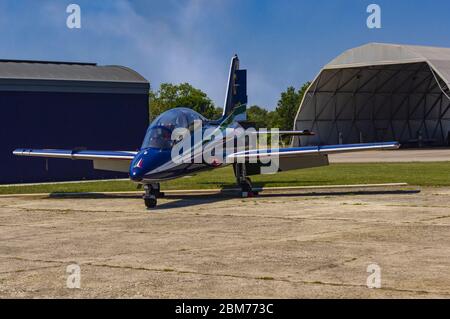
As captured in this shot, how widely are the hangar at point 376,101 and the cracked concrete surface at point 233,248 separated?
4168cm

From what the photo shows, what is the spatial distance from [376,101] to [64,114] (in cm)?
4370

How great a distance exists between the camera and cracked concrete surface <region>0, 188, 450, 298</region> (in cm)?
1001

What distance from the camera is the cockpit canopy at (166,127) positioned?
21.9m

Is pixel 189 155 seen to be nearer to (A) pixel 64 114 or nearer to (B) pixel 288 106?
(A) pixel 64 114

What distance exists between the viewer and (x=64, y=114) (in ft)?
121

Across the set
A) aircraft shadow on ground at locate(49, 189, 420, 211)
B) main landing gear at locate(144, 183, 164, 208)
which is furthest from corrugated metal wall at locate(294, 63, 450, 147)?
main landing gear at locate(144, 183, 164, 208)

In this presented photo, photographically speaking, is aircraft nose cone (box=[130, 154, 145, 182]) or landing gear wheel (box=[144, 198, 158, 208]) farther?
landing gear wheel (box=[144, 198, 158, 208])

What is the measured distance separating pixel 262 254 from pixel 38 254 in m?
3.94

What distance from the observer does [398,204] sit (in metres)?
20.4

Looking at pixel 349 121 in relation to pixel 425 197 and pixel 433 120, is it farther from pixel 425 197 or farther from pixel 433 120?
pixel 425 197

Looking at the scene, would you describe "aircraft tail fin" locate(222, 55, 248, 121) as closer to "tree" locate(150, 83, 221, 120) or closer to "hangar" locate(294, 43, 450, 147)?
"hangar" locate(294, 43, 450, 147)

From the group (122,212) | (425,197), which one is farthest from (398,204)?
(122,212)

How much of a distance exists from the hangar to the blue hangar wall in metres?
28.6

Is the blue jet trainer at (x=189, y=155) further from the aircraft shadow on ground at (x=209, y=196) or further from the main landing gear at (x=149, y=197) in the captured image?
the aircraft shadow on ground at (x=209, y=196)
